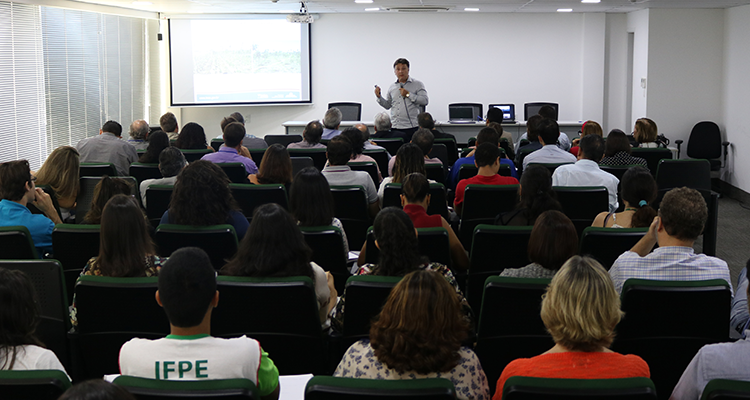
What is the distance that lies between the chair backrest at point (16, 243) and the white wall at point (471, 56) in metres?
10.4

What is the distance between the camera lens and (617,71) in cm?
1322

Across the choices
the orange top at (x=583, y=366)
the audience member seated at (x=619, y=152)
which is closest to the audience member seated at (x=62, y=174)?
the orange top at (x=583, y=366)

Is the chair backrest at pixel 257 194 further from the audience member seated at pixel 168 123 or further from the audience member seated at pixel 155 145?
the audience member seated at pixel 168 123

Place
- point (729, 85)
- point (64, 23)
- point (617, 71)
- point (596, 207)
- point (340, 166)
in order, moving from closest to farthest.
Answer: point (596, 207) → point (340, 166) → point (64, 23) → point (729, 85) → point (617, 71)

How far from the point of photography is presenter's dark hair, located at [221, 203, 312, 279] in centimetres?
290

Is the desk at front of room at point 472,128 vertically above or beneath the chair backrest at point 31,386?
above

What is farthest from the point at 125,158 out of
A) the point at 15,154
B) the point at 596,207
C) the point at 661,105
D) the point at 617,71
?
the point at 617,71

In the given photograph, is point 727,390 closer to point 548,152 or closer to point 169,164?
point 169,164

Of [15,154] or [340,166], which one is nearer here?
[340,166]

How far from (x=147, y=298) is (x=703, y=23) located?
10941 mm

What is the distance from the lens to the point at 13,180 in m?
4.17

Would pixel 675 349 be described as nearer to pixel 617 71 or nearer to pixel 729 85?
pixel 729 85

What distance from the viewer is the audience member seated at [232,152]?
6441 mm

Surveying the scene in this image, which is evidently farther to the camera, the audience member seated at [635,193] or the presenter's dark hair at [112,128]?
the presenter's dark hair at [112,128]
